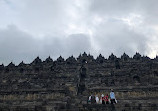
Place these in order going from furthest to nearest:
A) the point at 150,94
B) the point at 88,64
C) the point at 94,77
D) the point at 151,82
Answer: the point at 88,64 < the point at 94,77 < the point at 151,82 < the point at 150,94

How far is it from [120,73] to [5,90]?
853 inches

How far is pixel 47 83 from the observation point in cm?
2805

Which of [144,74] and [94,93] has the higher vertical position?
[144,74]

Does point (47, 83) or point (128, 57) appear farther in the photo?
point (128, 57)

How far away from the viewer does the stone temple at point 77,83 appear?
17.9m

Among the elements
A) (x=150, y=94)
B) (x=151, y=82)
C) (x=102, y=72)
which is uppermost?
(x=102, y=72)

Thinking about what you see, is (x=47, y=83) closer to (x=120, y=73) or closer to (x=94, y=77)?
(x=94, y=77)

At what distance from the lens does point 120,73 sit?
31.2 m

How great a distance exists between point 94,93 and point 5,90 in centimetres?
1513

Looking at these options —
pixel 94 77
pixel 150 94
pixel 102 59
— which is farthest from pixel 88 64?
pixel 150 94

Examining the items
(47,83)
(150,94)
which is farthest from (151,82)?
(47,83)

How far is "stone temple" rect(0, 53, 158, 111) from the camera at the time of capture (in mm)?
17906

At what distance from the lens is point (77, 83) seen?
26969 mm

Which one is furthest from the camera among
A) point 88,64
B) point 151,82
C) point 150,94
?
point 88,64
